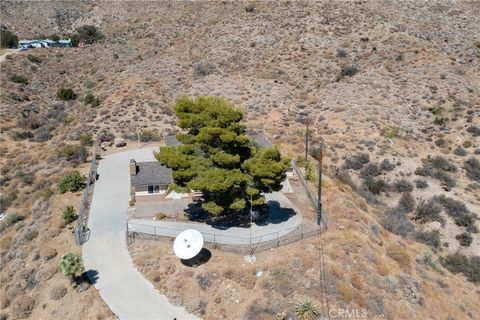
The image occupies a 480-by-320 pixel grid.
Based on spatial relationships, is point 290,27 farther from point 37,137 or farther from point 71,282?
point 71,282

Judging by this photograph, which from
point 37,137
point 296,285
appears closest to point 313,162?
point 296,285

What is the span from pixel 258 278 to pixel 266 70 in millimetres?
56374

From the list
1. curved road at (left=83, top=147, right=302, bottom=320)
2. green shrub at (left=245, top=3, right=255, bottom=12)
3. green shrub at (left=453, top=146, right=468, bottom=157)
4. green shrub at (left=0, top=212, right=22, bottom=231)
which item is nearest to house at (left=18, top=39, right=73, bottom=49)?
green shrub at (left=245, top=3, right=255, bottom=12)

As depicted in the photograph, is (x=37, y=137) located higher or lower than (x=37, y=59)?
lower

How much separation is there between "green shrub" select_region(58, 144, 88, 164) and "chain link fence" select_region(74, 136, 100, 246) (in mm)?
1219

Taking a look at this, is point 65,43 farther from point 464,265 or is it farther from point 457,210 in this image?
point 464,265

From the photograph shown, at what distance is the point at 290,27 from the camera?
84.9 meters

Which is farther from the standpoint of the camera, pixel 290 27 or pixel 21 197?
pixel 290 27

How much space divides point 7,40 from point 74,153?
6623 cm

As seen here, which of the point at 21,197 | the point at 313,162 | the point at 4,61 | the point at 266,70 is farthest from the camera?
the point at 4,61

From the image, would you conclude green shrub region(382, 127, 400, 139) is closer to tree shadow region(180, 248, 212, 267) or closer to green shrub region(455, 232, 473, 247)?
green shrub region(455, 232, 473, 247)

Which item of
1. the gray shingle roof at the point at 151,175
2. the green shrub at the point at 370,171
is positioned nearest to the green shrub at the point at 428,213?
the green shrub at the point at 370,171

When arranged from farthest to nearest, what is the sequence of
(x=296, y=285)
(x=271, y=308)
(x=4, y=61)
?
(x=4, y=61) < (x=296, y=285) < (x=271, y=308)

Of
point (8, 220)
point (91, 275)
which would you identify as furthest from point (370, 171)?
point (8, 220)
